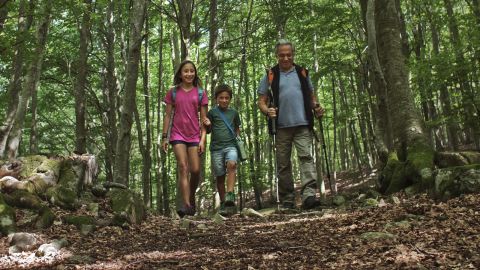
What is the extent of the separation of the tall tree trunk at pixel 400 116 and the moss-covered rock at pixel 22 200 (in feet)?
16.6

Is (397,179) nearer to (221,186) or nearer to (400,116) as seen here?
(400,116)

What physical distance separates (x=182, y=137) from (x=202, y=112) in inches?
21.5

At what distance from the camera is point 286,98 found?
6.95 metres

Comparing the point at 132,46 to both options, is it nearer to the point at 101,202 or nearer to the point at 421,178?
the point at 101,202

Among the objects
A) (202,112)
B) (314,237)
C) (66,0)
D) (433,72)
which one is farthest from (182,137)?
(433,72)

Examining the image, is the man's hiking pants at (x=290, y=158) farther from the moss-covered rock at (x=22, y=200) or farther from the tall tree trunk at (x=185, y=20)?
the tall tree trunk at (x=185, y=20)

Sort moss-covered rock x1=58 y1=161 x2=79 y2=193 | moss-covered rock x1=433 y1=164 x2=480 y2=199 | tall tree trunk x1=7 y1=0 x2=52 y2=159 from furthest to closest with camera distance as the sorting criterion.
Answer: tall tree trunk x1=7 y1=0 x2=52 y2=159 → moss-covered rock x1=58 y1=161 x2=79 y2=193 → moss-covered rock x1=433 y1=164 x2=480 y2=199

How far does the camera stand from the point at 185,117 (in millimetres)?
6980

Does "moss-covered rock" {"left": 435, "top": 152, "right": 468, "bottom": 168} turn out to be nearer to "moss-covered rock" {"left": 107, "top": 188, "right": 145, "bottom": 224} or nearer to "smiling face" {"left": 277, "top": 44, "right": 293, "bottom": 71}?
"smiling face" {"left": 277, "top": 44, "right": 293, "bottom": 71}

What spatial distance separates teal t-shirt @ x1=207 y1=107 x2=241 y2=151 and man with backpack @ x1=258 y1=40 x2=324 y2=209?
2.50 feet

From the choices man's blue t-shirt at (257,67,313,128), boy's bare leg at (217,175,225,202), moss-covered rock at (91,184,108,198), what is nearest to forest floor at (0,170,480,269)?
moss-covered rock at (91,184,108,198)

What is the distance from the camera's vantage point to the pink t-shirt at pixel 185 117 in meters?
6.96

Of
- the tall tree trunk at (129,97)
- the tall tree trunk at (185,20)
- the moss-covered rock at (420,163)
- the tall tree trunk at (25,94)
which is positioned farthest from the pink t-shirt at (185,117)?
the tall tree trunk at (185,20)

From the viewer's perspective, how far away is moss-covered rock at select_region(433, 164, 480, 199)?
4.64m
